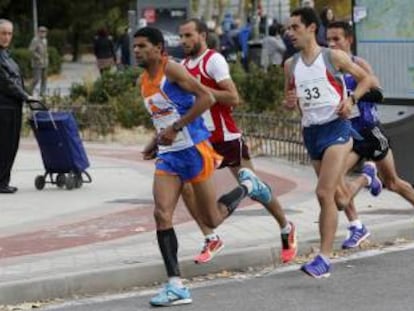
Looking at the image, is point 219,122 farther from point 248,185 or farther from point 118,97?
point 118,97

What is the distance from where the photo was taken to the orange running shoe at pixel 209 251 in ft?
26.9

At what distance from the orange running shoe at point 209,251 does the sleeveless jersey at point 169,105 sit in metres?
1.19

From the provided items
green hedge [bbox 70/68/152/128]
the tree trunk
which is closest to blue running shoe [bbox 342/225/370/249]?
green hedge [bbox 70/68/152/128]

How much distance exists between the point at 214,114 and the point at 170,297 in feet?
5.80

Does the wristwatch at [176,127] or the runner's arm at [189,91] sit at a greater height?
the runner's arm at [189,91]

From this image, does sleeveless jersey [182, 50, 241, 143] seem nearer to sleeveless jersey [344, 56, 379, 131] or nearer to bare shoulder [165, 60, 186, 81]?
bare shoulder [165, 60, 186, 81]

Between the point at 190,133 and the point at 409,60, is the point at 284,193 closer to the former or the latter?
the point at 409,60

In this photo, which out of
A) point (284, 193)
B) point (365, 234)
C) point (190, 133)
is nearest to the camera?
point (190, 133)

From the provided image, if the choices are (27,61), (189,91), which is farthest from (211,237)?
(27,61)

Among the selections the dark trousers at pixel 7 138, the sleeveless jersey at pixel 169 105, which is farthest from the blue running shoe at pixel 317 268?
the dark trousers at pixel 7 138

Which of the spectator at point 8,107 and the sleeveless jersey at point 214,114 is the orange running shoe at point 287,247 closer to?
the sleeveless jersey at point 214,114

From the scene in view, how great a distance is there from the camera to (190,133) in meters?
7.29

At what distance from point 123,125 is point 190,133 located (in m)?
10.5

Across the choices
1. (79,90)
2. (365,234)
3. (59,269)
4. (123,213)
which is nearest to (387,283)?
(365,234)
